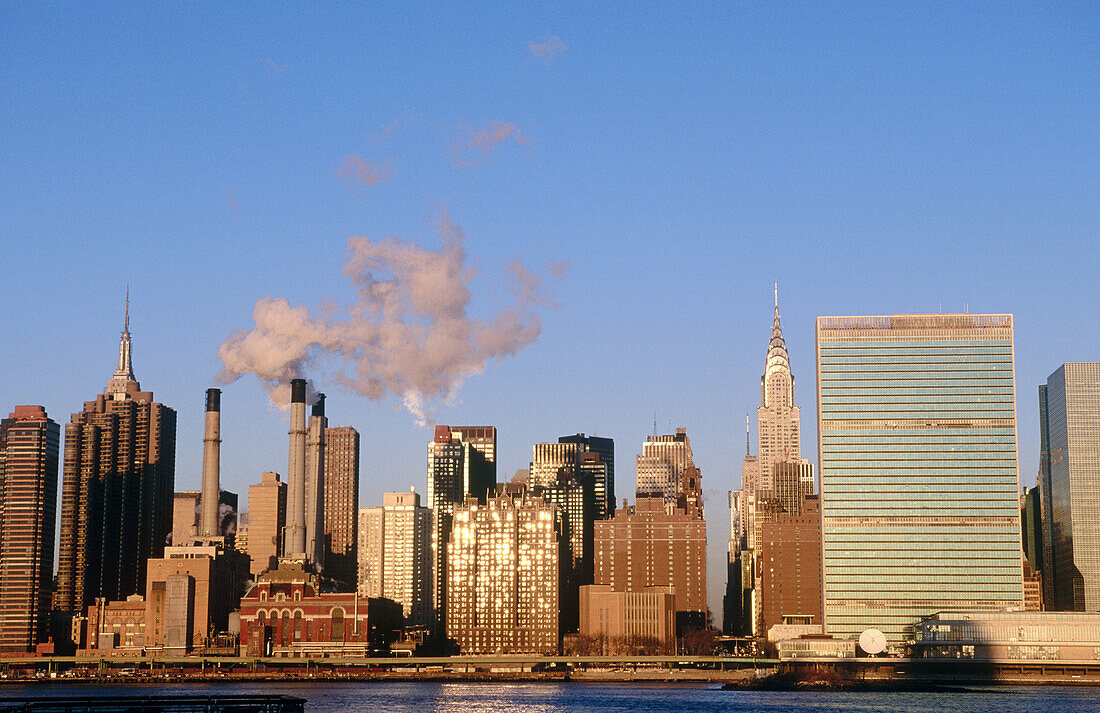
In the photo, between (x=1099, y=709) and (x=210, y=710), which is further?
(x=1099, y=709)

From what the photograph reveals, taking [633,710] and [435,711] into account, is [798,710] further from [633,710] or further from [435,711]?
[435,711]

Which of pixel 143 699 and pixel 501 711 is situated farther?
pixel 501 711

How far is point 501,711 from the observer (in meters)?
193

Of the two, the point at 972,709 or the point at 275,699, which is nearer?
the point at 275,699

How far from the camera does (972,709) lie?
19075cm

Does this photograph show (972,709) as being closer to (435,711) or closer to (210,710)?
(435,711)

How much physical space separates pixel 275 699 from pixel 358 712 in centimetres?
6425

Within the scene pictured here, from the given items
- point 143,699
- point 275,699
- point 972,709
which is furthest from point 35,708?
point 972,709

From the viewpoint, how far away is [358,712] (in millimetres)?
187750

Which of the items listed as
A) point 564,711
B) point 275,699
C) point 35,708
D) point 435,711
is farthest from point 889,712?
point 35,708

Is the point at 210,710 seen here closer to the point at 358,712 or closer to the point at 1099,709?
Answer: the point at 358,712

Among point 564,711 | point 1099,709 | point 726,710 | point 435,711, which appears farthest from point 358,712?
point 1099,709

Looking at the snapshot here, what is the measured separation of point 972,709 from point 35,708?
396 feet

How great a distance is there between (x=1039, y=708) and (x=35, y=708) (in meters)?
128
